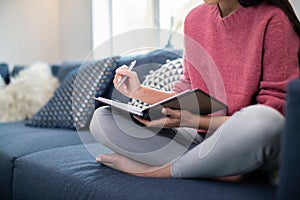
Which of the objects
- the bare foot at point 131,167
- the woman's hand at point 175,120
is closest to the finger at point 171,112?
the woman's hand at point 175,120

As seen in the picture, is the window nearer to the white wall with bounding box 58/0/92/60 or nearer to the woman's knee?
the white wall with bounding box 58/0/92/60

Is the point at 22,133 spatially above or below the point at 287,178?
below

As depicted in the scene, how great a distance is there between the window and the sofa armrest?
1.59m

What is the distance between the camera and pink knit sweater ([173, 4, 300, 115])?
3.45ft

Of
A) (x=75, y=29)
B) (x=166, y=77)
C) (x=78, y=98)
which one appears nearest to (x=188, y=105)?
(x=166, y=77)

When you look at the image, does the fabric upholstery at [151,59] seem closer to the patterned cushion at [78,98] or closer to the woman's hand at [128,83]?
the patterned cushion at [78,98]

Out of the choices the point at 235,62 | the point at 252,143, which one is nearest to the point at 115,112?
the point at 235,62

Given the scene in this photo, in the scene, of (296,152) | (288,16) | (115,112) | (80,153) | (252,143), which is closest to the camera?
(296,152)

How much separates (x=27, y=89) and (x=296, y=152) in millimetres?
1869

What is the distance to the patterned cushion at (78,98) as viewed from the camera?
74.4 inches

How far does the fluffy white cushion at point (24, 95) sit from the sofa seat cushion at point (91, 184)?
2.92 feet

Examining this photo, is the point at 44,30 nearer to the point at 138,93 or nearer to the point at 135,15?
the point at 135,15

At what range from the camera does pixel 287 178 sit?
2.52 feet

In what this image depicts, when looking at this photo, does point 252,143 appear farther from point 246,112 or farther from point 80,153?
point 80,153
